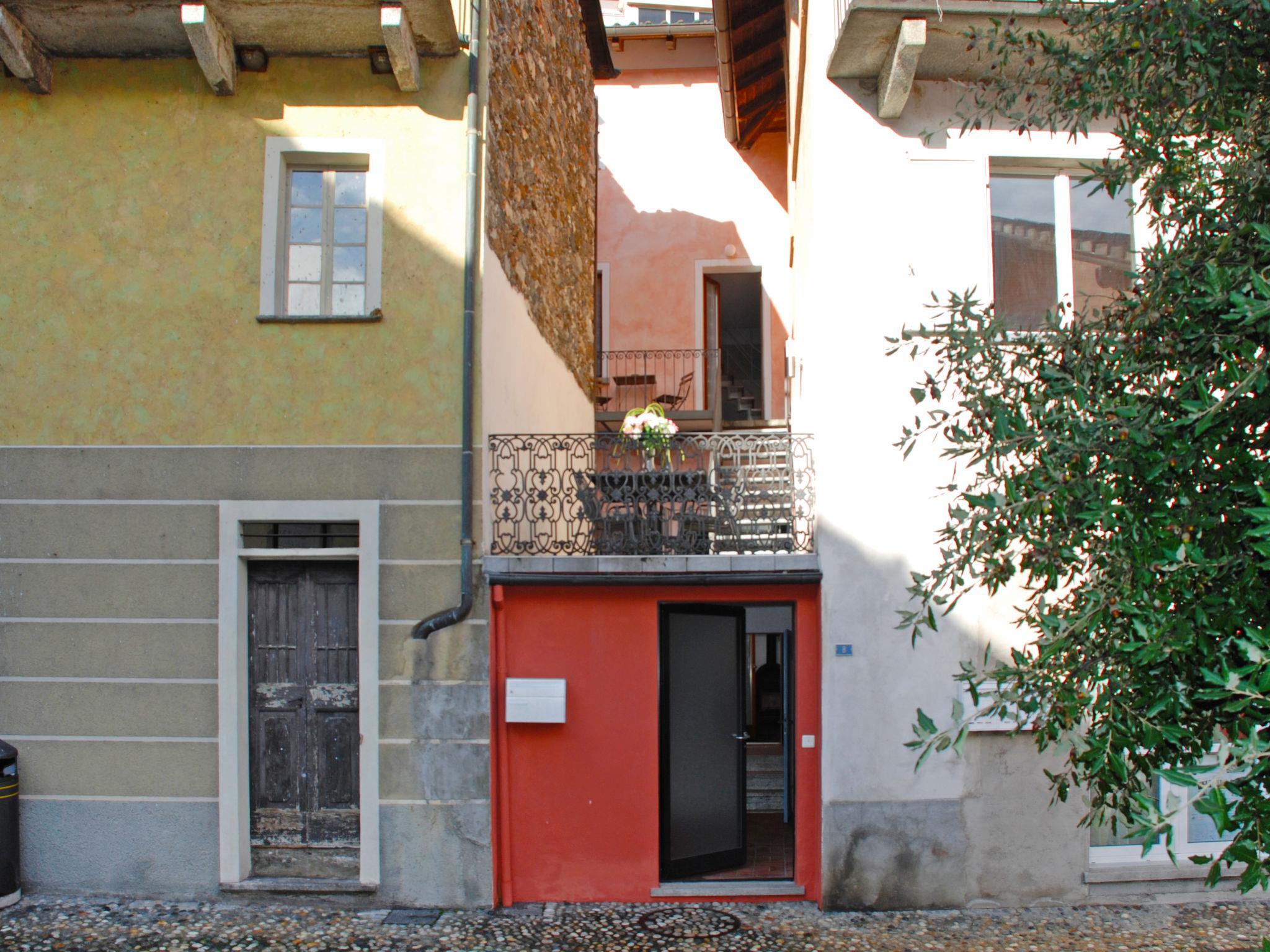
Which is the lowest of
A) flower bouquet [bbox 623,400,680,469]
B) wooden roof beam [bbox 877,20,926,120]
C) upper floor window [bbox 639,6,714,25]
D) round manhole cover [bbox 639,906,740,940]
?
round manhole cover [bbox 639,906,740,940]

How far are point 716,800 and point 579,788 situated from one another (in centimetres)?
119

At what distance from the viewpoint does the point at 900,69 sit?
273 inches

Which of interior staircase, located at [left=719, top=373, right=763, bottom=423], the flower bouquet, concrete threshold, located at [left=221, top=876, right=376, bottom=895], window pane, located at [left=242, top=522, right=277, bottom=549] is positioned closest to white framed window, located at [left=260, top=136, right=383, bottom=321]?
window pane, located at [left=242, top=522, right=277, bottom=549]

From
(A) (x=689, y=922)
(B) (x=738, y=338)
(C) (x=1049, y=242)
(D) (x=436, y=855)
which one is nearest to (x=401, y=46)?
(C) (x=1049, y=242)

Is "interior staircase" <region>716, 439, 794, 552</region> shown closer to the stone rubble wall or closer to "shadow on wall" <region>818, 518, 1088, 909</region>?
"shadow on wall" <region>818, 518, 1088, 909</region>

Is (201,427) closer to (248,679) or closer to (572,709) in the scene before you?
(248,679)

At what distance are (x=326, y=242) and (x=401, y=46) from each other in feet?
5.01

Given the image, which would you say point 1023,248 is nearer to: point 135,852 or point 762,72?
point 762,72

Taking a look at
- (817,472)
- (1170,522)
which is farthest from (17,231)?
(1170,522)

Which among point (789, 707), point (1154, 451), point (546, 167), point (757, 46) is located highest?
point (757, 46)

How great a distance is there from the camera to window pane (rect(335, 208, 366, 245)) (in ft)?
24.5

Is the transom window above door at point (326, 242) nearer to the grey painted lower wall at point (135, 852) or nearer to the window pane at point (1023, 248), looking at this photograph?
the grey painted lower wall at point (135, 852)

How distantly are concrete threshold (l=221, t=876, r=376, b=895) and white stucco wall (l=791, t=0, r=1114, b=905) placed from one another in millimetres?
3382

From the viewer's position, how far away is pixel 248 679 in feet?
23.9
